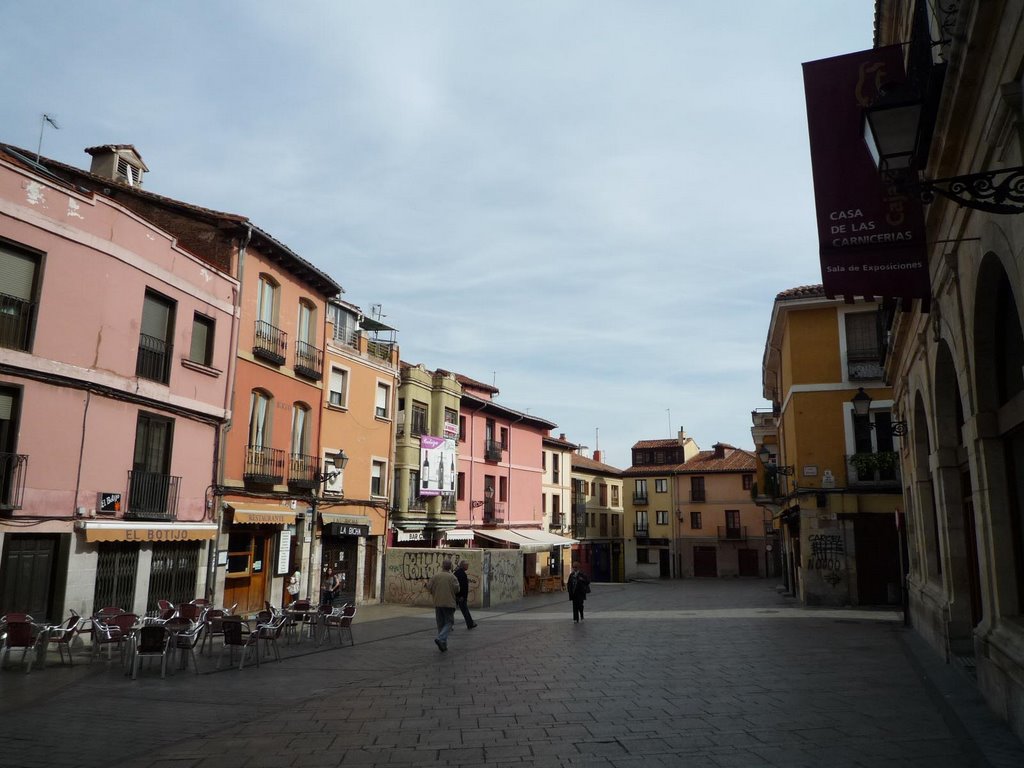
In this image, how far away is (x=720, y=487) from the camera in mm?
63062

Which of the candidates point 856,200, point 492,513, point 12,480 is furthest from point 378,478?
point 856,200

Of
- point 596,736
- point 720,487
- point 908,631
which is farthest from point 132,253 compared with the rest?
point 720,487

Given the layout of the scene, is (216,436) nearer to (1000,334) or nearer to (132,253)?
(132,253)

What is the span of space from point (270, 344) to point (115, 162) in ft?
22.8

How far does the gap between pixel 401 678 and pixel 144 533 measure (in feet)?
24.7

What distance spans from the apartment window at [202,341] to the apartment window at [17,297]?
5.06 meters

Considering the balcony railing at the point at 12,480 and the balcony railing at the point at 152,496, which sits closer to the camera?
the balcony railing at the point at 12,480

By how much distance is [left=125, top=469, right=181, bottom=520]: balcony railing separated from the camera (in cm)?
1670

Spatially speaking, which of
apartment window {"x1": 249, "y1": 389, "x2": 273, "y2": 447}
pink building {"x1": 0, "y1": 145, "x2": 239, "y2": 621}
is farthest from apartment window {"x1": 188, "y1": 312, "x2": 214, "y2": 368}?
apartment window {"x1": 249, "y1": 389, "x2": 273, "y2": 447}

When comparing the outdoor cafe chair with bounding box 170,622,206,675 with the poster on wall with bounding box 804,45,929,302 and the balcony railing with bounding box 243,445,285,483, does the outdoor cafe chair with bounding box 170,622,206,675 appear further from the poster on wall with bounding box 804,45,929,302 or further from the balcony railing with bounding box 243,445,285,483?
the poster on wall with bounding box 804,45,929,302

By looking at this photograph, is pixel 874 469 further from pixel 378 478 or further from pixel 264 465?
pixel 264 465

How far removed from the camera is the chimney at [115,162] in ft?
73.9

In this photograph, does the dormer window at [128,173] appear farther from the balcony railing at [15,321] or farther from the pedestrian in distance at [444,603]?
the pedestrian in distance at [444,603]

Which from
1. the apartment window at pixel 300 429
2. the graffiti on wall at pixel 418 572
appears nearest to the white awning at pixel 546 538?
the graffiti on wall at pixel 418 572
